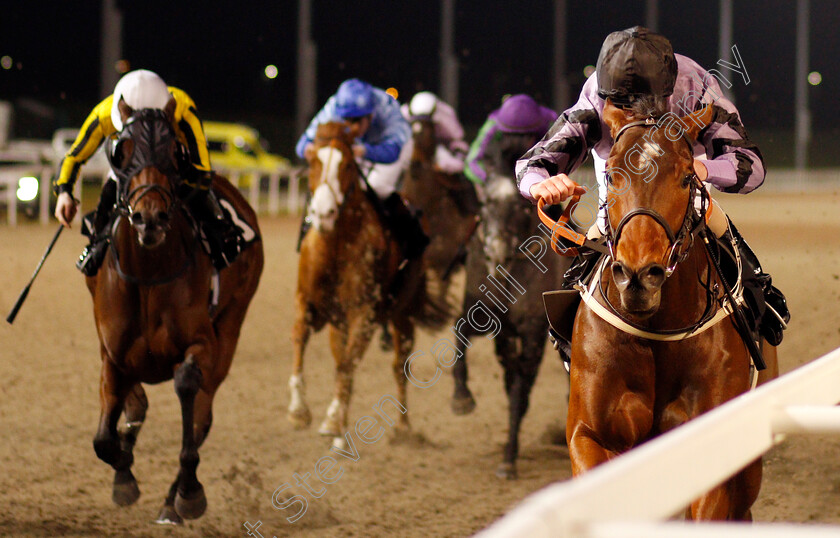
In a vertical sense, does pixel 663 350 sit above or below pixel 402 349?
above

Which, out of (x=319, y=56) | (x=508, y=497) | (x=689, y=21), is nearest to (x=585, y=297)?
(x=508, y=497)

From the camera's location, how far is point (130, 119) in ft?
13.6

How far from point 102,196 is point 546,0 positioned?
661 inches

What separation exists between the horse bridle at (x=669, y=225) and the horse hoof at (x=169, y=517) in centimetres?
247

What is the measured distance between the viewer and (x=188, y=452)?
425 centimetres

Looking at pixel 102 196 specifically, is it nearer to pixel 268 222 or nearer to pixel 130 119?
pixel 130 119

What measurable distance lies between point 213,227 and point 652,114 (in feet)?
8.34

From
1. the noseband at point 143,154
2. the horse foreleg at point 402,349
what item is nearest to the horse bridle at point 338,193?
the horse foreleg at point 402,349

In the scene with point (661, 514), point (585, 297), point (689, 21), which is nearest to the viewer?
point (661, 514)

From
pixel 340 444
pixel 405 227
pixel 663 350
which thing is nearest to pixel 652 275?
pixel 663 350

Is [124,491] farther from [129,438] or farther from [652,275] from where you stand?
[652,275]

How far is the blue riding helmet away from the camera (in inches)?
244

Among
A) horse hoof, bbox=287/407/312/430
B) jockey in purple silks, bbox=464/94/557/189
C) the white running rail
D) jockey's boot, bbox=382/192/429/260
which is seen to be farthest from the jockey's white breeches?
the white running rail

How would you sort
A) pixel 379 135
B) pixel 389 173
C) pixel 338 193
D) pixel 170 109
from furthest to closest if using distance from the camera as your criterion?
pixel 389 173 < pixel 379 135 < pixel 338 193 < pixel 170 109
